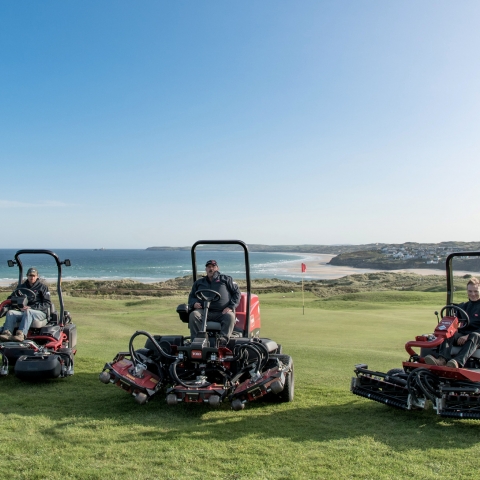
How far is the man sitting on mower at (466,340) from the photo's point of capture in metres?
5.70

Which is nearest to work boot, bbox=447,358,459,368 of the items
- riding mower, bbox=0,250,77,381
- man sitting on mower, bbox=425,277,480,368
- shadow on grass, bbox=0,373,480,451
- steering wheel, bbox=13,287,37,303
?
man sitting on mower, bbox=425,277,480,368

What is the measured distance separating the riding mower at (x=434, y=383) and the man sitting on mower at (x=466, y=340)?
0.23 ft

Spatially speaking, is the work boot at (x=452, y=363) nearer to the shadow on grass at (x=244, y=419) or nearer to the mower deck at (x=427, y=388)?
the mower deck at (x=427, y=388)

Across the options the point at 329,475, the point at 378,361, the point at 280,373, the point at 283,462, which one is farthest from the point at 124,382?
the point at 378,361

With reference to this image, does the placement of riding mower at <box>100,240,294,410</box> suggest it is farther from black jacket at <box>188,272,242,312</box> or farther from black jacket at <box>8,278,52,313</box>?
black jacket at <box>8,278,52,313</box>

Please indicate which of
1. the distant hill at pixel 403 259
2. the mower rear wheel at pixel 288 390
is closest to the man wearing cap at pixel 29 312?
the mower rear wheel at pixel 288 390

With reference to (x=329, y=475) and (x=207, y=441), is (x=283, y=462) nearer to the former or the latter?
(x=329, y=475)

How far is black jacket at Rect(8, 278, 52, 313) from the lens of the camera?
8.24m

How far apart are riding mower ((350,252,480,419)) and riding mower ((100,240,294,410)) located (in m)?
1.12

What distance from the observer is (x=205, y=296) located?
22.9 ft

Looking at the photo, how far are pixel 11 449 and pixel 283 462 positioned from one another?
2.52 meters

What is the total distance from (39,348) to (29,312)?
625mm

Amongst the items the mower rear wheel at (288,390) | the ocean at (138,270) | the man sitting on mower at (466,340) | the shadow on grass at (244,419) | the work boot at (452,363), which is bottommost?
the ocean at (138,270)

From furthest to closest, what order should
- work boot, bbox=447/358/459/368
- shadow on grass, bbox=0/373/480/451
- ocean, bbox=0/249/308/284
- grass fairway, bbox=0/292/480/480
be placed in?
ocean, bbox=0/249/308/284 → work boot, bbox=447/358/459/368 → shadow on grass, bbox=0/373/480/451 → grass fairway, bbox=0/292/480/480
